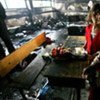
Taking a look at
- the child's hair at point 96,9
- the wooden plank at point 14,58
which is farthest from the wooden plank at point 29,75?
the child's hair at point 96,9

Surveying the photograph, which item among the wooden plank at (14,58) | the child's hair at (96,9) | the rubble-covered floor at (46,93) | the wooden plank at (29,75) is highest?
the child's hair at (96,9)

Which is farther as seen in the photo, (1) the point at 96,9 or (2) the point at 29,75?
(2) the point at 29,75

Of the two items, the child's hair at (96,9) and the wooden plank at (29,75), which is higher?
the child's hair at (96,9)

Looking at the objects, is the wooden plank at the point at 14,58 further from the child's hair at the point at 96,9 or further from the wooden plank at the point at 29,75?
the child's hair at the point at 96,9

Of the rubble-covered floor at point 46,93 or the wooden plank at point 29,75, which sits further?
the rubble-covered floor at point 46,93

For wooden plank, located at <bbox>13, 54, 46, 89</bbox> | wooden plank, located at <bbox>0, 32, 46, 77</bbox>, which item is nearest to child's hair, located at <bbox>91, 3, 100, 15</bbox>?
wooden plank, located at <bbox>13, 54, 46, 89</bbox>

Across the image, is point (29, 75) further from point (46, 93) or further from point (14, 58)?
point (14, 58)

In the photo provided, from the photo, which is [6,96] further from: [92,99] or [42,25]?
[42,25]

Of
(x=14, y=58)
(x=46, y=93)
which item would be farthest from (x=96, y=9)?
(x=14, y=58)

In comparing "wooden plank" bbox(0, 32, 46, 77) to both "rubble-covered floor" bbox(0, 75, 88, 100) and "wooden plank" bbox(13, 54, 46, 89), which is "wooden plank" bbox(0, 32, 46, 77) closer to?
"wooden plank" bbox(13, 54, 46, 89)

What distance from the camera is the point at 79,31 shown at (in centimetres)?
1007

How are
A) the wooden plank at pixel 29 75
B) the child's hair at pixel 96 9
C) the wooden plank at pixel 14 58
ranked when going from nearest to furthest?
the child's hair at pixel 96 9 → the wooden plank at pixel 29 75 → the wooden plank at pixel 14 58

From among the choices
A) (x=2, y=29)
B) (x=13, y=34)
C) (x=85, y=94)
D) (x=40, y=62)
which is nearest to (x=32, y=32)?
(x=13, y=34)

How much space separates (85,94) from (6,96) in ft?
6.84
